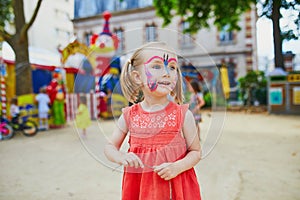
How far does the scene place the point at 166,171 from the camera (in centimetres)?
73

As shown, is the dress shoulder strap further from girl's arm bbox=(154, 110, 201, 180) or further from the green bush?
the green bush

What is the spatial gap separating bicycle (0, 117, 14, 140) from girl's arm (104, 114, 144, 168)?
11.5ft

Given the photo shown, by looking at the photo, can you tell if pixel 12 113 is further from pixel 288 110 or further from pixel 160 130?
pixel 288 110

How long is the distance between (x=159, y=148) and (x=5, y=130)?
3745mm

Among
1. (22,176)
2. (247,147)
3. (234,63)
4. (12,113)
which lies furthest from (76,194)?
(234,63)

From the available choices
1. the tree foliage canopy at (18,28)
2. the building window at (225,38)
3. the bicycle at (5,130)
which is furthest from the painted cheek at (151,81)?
the building window at (225,38)

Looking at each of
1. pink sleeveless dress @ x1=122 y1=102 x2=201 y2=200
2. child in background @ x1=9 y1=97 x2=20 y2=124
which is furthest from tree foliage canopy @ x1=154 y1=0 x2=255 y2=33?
pink sleeveless dress @ x1=122 y1=102 x2=201 y2=200

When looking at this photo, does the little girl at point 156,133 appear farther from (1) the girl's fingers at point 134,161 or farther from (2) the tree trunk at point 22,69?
(2) the tree trunk at point 22,69

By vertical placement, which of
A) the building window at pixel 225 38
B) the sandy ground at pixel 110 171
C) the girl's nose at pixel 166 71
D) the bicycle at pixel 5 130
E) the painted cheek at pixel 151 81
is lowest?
the sandy ground at pixel 110 171

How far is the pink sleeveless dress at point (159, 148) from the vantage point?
773 millimetres

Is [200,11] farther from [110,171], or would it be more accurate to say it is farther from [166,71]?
[166,71]

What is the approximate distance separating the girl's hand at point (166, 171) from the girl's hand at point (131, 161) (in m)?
0.04

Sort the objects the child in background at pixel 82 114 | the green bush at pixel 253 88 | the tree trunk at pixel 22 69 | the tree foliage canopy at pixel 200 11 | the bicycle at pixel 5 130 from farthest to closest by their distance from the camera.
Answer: the green bush at pixel 253 88 < the tree foliage canopy at pixel 200 11 < the bicycle at pixel 5 130 < the tree trunk at pixel 22 69 < the child in background at pixel 82 114

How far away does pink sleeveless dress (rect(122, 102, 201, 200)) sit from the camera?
0.77m
